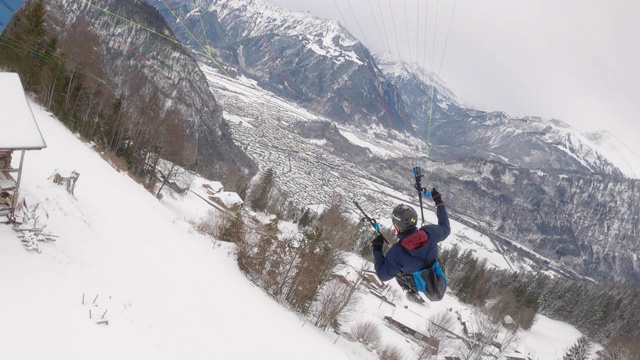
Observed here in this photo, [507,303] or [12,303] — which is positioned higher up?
[12,303]

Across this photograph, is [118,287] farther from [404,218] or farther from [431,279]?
[431,279]

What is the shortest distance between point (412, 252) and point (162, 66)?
5133 inches

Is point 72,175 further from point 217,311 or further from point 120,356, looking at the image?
point 120,356

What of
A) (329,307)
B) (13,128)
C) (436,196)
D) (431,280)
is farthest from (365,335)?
(13,128)

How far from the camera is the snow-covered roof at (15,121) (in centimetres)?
976

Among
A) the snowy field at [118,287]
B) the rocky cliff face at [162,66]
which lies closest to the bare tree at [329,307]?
the snowy field at [118,287]

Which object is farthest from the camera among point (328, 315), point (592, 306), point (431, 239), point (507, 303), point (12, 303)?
point (592, 306)

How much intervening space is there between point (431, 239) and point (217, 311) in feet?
38.3

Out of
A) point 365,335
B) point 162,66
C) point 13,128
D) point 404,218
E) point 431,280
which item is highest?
point 404,218

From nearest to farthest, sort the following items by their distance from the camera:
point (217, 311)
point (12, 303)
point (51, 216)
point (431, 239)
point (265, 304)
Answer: point (431, 239)
point (12, 303)
point (51, 216)
point (217, 311)
point (265, 304)

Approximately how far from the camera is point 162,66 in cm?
11806

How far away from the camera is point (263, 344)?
16.1 metres

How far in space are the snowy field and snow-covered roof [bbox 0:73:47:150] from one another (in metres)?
3.29

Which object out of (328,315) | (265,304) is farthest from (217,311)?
(328,315)
